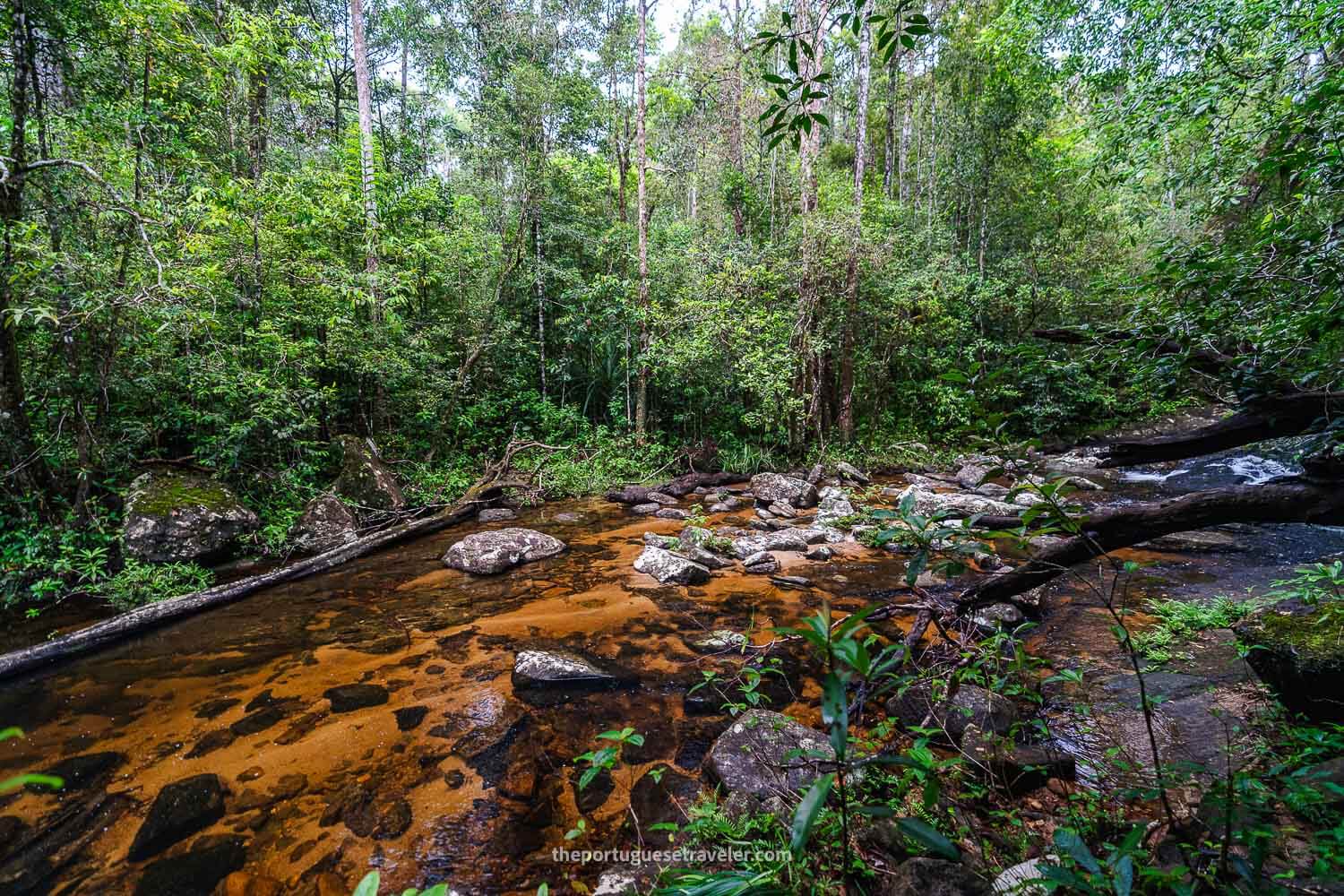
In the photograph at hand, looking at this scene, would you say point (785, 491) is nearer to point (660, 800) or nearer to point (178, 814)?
point (660, 800)

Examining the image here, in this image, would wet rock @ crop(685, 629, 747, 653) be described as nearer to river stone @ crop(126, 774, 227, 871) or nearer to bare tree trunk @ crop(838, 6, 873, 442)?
river stone @ crop(126, 774, 227, 871)

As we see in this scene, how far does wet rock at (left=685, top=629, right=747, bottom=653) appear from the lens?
3994mm

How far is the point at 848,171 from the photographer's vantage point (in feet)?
54.2

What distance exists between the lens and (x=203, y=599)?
4.84 m

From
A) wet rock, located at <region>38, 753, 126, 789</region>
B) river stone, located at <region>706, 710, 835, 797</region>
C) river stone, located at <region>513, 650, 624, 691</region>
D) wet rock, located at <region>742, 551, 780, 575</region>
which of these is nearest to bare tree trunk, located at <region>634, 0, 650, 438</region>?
wet rock, located at <region>742, 551, 780, 575</region>

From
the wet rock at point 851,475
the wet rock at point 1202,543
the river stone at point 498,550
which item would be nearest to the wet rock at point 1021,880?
the river stone at point 498,550

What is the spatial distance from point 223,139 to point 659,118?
39.7 feet

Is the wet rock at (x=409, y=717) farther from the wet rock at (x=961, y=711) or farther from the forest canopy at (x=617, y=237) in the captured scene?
the forest canopy at (x=617, y=237)

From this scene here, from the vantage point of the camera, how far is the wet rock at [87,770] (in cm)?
280

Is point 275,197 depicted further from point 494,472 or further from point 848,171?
point 848,171

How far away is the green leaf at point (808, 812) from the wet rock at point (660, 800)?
1671 millimetres

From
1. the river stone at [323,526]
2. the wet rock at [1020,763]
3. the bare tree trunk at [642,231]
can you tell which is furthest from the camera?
the bare tree trunk at [642,231]

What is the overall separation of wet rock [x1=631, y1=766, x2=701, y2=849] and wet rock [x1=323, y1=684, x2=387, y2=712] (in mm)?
2073

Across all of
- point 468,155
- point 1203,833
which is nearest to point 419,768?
point 1203,833
